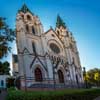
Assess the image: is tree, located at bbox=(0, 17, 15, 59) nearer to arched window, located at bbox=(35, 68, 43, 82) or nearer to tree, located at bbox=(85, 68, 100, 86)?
arched window, located at bbox=(35, 68, 43, 82)

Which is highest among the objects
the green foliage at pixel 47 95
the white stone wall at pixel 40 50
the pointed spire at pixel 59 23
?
the pointed spire at pixel 59 23

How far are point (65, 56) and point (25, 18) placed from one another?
575 inches

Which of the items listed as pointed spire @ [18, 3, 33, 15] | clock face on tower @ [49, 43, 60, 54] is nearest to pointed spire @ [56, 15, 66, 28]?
clock face on tower @ [49, 43, 60, 54]

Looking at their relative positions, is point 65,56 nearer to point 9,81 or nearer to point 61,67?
point 61,67

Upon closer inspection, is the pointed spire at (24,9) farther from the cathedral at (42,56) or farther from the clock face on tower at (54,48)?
the clock face on tower at (54,48)

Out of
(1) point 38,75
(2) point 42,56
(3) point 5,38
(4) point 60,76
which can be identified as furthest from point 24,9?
(3) point 5,38

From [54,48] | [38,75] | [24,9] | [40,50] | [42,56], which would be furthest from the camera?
[24,9]

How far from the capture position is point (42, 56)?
144ft

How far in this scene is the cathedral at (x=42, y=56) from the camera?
1553 inches

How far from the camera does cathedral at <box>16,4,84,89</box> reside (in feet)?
129

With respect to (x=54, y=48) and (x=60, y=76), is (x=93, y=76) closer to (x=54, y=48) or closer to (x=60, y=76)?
(x=60, y=76)

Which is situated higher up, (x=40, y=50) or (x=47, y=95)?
(x=40, y=50)

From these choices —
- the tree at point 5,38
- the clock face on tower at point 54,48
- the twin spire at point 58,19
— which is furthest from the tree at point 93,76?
the tree at point 5,38

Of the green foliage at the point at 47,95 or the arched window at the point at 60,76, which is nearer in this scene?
the green foliage at the point at 47,95
